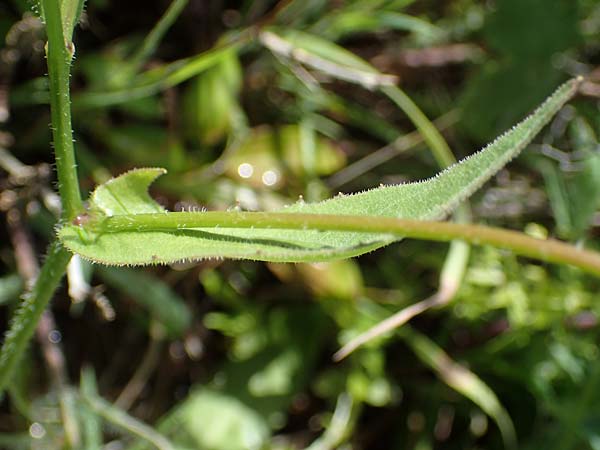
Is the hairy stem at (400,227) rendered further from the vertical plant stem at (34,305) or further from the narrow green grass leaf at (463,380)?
the narrow green grass leaf at (463,380)

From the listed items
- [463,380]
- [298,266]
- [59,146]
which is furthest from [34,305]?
[463,380]

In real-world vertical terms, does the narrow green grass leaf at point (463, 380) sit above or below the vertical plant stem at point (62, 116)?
below

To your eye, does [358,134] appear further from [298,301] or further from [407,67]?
[298,301]

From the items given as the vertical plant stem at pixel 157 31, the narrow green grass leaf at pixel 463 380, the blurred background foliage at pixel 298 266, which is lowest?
the narrow green grass leaf at pixel 463 380

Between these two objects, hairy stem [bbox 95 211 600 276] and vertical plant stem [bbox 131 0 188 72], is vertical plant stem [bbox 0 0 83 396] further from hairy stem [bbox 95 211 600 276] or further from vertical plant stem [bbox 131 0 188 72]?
vertical plant stem [bbox 131 0 188 72]

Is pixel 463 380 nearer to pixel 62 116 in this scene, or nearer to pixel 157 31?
pixel 157 31

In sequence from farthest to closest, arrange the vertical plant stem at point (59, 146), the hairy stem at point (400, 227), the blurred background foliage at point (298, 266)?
1. the blurred background foliage at point (298, 266)
2. the vertical plant stem at point (59, 146)
3. the hairy stem at point (400, 227)

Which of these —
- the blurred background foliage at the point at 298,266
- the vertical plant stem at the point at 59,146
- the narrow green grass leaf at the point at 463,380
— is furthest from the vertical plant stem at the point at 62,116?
the narrow green grass leaf at the point at 463,380

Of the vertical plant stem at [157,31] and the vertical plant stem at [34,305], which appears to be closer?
the vertical plant stem at [34,305]
